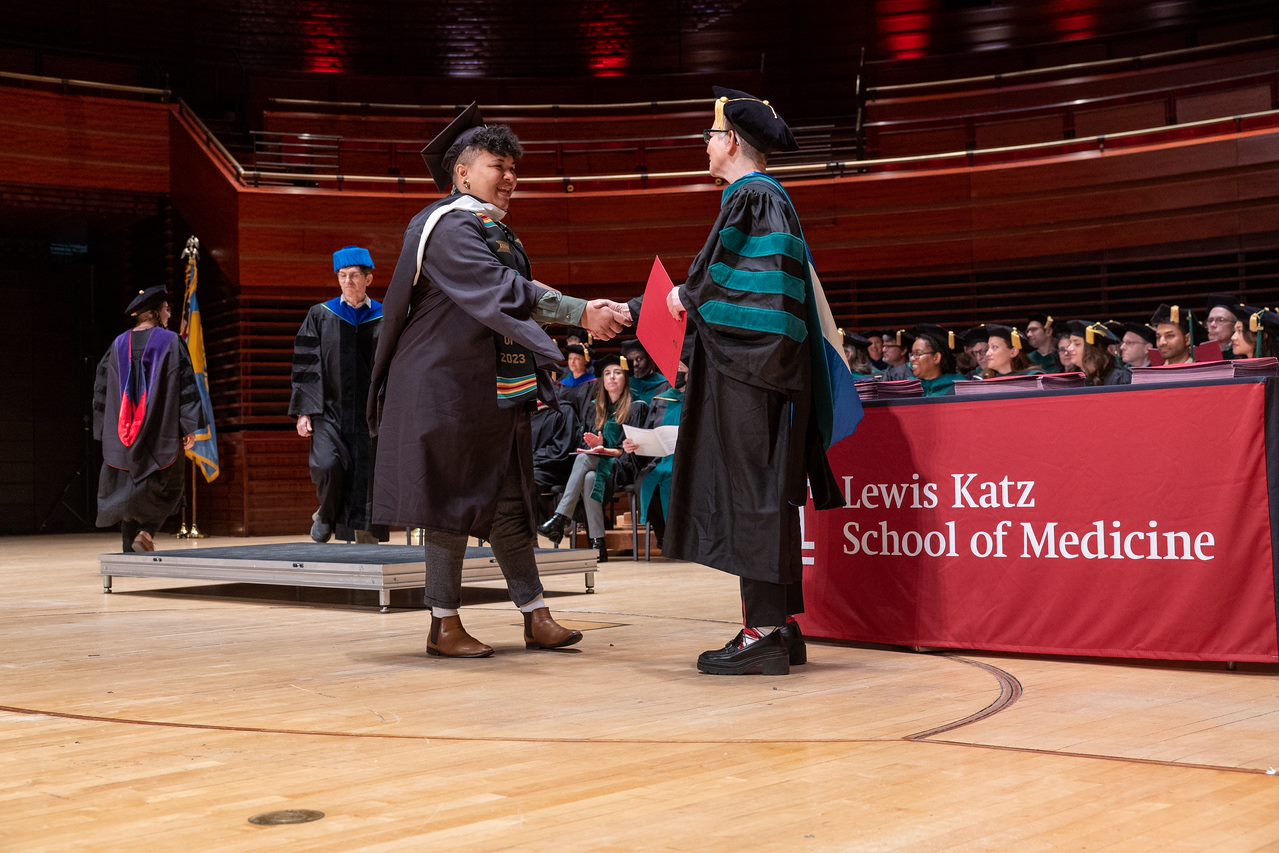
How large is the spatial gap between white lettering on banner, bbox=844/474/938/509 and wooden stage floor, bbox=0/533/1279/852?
427mm

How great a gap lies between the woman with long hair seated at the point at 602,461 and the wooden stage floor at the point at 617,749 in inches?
151

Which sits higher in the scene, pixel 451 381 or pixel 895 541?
pixel 451 381

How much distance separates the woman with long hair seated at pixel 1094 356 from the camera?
21.7 ft

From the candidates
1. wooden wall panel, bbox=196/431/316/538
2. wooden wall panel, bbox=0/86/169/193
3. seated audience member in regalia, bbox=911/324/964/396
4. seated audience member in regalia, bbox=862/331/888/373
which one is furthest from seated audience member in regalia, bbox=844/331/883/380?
wooden wall panel, bbox=0/86/169/193

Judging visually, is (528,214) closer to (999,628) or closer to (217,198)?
(217,198)

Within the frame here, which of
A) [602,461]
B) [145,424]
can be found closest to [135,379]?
[145,424]

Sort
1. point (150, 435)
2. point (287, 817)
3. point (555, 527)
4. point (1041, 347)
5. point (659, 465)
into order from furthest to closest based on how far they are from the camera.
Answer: point (1041, 347), point (555, 527), point (659, 465), point (150, 435), point (287, 817)

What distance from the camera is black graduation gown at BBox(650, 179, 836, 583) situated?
10.3 feet

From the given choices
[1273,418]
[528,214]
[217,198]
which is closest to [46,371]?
[217,198]

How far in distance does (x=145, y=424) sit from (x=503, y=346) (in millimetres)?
4250

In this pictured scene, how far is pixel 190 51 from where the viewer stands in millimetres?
14711

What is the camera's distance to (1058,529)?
338cm

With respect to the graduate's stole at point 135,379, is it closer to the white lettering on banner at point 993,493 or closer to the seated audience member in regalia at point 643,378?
the seated audience member in regalia at point 643,378

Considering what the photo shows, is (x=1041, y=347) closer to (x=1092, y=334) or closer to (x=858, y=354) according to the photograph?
(x=858, y=354)
